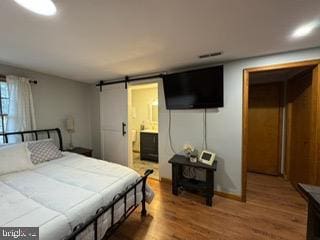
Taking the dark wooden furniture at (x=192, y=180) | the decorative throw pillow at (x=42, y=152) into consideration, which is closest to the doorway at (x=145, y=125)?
the dark wooden furniture at (x=192, y=180)

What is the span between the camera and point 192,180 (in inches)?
113

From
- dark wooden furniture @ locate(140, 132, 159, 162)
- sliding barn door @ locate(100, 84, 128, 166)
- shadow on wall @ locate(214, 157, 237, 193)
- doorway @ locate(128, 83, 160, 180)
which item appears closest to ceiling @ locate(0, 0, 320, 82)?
sliding barn door @ locate(100, 84, 128, 166)

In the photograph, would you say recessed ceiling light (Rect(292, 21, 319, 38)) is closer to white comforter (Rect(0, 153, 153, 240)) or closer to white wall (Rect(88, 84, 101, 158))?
white comforter (Rect(0, 153, 153, 240))

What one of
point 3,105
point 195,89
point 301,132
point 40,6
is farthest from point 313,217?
point 3,105

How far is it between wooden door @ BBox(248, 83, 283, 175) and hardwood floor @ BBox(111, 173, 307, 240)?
963 millimetres

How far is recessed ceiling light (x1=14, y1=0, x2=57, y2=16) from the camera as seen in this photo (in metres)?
1.21

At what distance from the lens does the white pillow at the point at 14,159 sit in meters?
2.10

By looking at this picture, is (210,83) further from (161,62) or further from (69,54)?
(69,54)

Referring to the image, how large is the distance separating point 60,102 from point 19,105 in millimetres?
861

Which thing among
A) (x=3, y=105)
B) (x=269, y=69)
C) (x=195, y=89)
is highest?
(x=269, y=69)

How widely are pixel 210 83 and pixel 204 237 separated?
2105 mm

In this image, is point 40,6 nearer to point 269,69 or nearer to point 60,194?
point 60,194

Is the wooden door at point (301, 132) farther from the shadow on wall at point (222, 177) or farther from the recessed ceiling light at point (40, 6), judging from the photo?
the recessed ceiling light at point (40, 6)

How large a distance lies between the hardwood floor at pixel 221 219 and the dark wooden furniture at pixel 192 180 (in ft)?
0.52
